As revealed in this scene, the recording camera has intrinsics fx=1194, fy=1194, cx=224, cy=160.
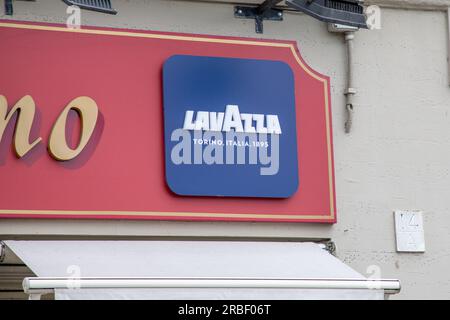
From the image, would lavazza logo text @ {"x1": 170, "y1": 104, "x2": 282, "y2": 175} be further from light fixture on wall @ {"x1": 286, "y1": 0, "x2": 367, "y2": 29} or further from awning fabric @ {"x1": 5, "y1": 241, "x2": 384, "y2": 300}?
light fixture on wall @ {"x1": 286, "y1": 0, "x2": 367, "y2": 29}

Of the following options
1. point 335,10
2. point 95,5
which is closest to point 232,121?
point 335,10

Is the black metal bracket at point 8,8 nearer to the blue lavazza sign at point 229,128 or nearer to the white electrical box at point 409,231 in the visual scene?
the blue lavazza sign at point 229,128

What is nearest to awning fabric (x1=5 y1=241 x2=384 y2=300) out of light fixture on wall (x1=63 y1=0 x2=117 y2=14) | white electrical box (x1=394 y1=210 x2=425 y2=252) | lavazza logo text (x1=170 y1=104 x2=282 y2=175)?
lavazza logo text (x1=170 y1=104 x2=282 y2=175)

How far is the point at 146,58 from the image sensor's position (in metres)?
8.69

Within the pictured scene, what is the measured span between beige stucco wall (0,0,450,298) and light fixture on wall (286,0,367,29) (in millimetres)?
642

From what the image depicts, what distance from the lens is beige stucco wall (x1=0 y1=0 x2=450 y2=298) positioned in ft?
29.2

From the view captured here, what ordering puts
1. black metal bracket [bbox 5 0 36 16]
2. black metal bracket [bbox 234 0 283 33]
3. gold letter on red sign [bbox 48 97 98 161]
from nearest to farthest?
1. gold letter on red sign [bbox 48 97 98 161]
2. black metal bracket [bbox 5 0 36 16]
3. black metal bracket [bbox 234 0 283 33]

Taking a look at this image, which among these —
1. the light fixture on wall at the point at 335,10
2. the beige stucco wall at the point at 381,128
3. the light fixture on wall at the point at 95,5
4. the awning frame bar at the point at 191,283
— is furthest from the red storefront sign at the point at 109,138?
the awning frame bar at the point at 191,283

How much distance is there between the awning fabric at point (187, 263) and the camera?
24.4 feet

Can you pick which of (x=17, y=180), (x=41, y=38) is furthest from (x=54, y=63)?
(x=17, y=180)

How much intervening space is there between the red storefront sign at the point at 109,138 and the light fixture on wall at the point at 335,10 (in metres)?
0.70

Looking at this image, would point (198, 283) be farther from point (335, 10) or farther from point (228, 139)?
point (335, 10)

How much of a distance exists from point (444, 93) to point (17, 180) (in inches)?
137

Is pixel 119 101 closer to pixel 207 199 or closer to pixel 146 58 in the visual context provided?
pixel 146 58
